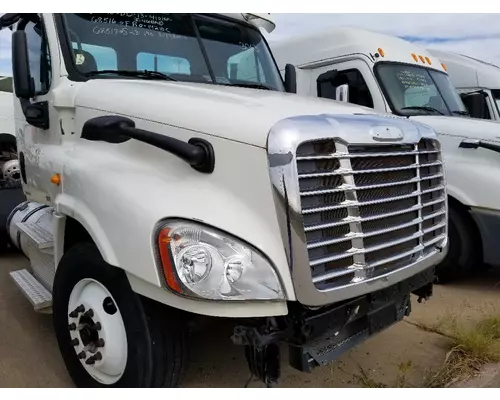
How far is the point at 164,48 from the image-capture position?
366 centimetres

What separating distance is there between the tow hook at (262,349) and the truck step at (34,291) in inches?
67.5

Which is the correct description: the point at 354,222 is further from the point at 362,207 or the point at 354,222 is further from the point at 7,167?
the point at 7,167

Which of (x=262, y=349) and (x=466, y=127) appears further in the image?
(x=466, y=127)

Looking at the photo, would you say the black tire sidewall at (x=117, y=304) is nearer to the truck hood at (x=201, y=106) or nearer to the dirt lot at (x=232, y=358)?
the dirt lot at (x=232, y=358)

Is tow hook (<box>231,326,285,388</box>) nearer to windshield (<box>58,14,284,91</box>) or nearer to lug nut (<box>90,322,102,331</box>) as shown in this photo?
lug nut (<box>90,322,102,331</box>)

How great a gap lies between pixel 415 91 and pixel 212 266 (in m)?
4.91

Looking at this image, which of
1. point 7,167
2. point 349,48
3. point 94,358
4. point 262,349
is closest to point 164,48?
point 94,358

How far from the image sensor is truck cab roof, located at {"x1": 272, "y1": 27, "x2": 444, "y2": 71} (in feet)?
20.9

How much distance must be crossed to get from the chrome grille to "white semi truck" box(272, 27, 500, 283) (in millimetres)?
1897

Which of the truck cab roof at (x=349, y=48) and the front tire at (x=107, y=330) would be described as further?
the truck cab roof at (x=349, y=48)

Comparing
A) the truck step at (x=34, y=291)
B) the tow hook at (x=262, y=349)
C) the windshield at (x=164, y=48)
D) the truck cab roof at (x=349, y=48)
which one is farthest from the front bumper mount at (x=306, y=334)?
the truck cab roof at (x=349, y=48)

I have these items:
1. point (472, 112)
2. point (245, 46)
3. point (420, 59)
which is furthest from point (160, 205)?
point (472, 112)

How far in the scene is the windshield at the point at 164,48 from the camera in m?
3.44

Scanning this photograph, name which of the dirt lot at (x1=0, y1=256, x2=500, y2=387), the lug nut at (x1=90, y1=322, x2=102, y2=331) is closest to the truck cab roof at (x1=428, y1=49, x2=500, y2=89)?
the dirt lot at (x1=0, y1=256, x2=500, y2=387)
